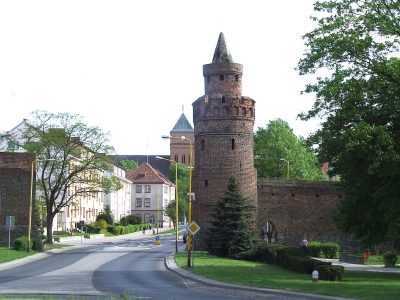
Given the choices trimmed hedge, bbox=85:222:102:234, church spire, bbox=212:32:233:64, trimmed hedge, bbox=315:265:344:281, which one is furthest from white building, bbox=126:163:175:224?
trimmed hedge, bbox=315:265:344:281

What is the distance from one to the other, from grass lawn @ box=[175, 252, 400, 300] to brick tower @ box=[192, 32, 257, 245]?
989 cm

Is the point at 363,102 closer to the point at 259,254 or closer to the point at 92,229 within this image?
the point at 259,254

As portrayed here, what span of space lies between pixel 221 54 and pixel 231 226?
13059 mm

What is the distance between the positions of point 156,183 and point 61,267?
98443mm

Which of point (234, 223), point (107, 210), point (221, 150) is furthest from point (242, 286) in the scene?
point (107, 210)

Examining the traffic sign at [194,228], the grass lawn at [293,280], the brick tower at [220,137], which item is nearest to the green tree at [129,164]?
the brick tower at [220,137]

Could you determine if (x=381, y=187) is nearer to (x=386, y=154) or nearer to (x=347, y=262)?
(x=386, y=154)

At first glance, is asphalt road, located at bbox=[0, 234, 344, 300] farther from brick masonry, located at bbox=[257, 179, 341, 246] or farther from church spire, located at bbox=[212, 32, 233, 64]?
church spire, located at bbox=[212, 32, 233, 64]

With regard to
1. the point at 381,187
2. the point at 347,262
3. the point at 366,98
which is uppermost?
the point at 366,98

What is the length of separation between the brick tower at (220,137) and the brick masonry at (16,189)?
13077 mm

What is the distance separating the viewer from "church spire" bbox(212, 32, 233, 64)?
1952 inches

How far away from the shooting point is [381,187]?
95.7ft

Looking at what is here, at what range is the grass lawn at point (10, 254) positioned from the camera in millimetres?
42081

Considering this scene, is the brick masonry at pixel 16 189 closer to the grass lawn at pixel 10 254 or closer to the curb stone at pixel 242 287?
the grass lawn at pixel 10 254
